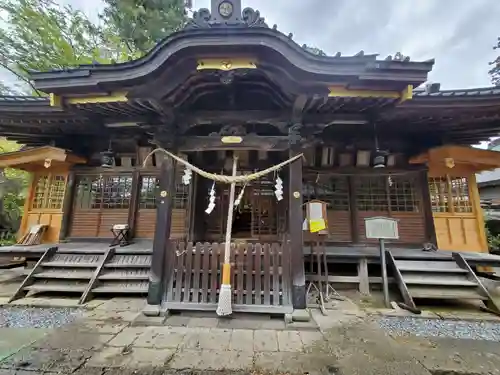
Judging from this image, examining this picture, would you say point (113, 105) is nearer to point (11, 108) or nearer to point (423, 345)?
point (11, 108)

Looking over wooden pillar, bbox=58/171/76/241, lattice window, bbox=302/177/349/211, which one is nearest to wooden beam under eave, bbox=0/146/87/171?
wooden pillar, bbox=58/171/76/241

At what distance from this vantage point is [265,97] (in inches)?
160

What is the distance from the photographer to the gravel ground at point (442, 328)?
3.02 m

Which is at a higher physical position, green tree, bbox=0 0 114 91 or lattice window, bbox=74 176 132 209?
green tree, bbox=0 0 114 91

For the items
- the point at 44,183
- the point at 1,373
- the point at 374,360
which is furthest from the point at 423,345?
the point at 44,183

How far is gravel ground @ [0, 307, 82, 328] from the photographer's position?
10.5 feet

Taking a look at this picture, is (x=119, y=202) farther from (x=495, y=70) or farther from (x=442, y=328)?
(x=495, y=70)

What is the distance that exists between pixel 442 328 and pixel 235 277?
2.89m

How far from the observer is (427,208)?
564 centimetres

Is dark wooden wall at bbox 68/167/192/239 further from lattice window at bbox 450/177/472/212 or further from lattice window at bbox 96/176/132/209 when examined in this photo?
lattice window at bbox 450/177/472/212

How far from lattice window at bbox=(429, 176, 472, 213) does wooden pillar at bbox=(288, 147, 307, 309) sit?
4188 millimetres

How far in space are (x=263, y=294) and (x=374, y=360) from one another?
1.56 metres

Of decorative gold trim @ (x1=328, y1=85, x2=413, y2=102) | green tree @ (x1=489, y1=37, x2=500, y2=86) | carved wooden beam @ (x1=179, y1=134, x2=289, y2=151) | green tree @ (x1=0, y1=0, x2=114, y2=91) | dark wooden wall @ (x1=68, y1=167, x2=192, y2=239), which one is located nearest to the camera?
decorative gold trim @ (x1=328, y1=85, x2=413, y2=102)

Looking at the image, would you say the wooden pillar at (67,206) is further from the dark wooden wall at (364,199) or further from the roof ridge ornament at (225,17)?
the dark wooden wall at (364,199)
